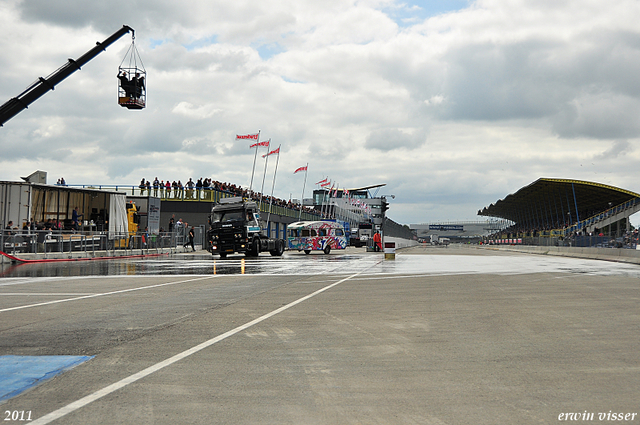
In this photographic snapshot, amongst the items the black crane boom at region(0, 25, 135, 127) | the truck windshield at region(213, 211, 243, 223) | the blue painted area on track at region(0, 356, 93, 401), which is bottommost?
the blue painted area on track at region(0, 356, 93, 401)

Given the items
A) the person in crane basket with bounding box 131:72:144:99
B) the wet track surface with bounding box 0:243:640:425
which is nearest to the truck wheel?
the person in crane basket with bounding box 131:72:144:99

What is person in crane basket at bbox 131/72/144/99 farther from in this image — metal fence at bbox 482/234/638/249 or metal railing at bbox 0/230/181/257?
metal fence at bbox 482/234/638/249

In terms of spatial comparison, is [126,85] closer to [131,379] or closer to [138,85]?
[138,85]

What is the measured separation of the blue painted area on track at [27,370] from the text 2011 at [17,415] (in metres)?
0.42

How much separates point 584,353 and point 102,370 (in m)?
5.03

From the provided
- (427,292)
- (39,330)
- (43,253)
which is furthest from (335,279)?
(43,253)

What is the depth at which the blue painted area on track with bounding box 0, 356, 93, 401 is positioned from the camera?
5062 millimetres

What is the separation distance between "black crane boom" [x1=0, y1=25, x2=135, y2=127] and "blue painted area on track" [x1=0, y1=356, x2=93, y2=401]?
87.6ft

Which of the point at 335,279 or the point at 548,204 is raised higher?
the point at 548,204

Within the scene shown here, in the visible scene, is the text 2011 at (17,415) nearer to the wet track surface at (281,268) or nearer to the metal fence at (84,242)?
the wet track surface at (281,268)

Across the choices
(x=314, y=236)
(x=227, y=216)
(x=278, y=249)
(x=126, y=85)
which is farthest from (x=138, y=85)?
(x=314, y=236)

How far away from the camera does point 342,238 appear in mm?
48938

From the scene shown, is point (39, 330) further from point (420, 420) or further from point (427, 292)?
point (427, 292)

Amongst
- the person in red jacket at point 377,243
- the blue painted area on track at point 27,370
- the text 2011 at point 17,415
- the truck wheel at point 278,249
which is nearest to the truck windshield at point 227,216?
the truck wheel at point 278,249
